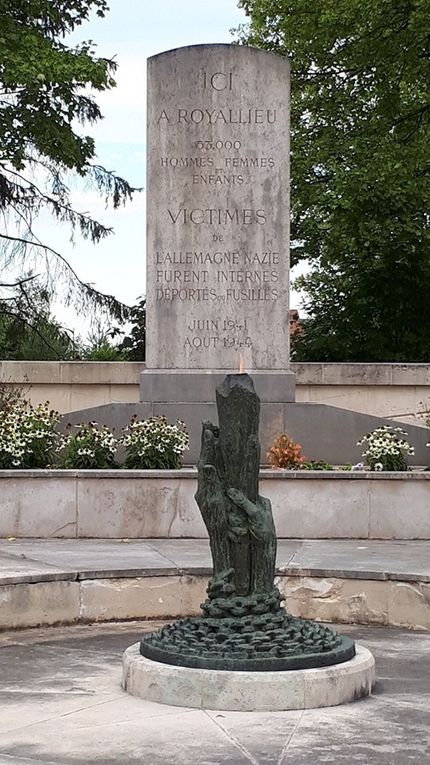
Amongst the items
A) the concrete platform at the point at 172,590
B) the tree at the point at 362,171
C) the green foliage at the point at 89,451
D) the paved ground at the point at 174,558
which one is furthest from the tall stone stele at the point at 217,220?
the tree at the point at 362,171

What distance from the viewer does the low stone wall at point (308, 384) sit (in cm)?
1905

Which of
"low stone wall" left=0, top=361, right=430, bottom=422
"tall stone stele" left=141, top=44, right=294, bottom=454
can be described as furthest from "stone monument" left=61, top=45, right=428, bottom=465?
"low stone wall" left=0, top=361, right=430, bottom=422

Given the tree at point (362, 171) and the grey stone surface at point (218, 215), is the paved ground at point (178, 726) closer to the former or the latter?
the grey stone surface at point (218, 215)

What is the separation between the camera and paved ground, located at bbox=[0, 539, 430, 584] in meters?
9.89

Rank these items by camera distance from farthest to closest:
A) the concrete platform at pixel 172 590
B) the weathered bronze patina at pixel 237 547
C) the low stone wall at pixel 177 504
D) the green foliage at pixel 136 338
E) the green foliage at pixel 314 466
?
the green foliage at pixel 136 338, the green foliage at pixel 314 466, the low stone wall at pixel 177 504, the concrete platform at pixel 172 590, the weathered bronze patina at pixel 237 547

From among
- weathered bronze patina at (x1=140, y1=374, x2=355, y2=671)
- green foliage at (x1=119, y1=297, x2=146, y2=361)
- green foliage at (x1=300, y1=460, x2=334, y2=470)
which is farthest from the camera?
green foliage at (x1=119, y1=297, x2=146, y2=361)

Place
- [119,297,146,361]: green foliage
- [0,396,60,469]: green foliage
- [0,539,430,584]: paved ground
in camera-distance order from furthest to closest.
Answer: [119,297,146,361]: green foliage → [0,396,60,469]: green foliage → [0,539,430,584]: paved ground

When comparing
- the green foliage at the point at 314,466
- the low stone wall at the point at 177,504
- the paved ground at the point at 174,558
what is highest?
the green foliage at the point at 314,466

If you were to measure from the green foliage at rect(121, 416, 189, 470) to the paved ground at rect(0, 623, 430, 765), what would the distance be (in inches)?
185

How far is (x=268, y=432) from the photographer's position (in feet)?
49.8

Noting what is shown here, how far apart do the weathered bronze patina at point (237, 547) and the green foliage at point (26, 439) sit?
5.49m

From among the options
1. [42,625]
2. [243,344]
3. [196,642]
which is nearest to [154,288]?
[243,344]

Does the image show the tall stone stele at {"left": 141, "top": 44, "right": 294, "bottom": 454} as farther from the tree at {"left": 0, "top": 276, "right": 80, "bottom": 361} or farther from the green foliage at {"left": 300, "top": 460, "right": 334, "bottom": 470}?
the tree at {"left": 0, "top": 276, "right": 80, "bottom": 361}

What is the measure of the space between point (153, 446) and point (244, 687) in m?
→ 6.29
